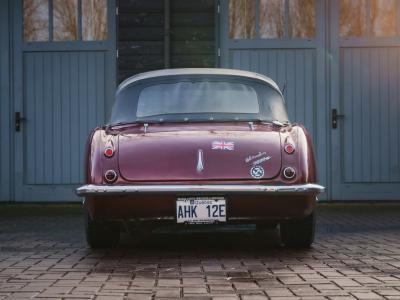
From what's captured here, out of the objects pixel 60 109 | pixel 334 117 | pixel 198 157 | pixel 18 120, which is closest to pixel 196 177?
pixel 198 157

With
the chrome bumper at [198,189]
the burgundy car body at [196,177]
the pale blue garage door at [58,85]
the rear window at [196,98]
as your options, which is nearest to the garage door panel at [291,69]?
the pale blue garage door at [58,85]

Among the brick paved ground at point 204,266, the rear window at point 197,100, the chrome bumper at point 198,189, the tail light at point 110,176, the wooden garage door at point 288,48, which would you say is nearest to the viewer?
the brick paved ground at point 204,266

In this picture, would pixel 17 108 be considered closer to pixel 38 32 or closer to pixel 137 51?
pixel 38 32

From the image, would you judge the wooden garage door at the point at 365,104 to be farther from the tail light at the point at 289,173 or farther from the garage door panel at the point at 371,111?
the tail light at the point at 289,173

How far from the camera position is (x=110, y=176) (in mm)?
5105

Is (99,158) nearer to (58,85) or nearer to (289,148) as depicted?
(289,148)

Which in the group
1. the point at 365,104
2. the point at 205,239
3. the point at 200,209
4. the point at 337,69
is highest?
the point at 337,69

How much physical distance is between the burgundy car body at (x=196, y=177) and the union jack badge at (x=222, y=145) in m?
0.02

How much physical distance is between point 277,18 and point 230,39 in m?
0.75

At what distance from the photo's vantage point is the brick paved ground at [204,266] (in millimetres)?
3918

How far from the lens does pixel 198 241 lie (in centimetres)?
629

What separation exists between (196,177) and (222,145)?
30cm

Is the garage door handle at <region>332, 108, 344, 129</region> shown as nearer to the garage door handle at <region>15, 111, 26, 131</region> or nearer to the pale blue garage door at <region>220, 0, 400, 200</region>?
the pale blue garage door at <region>220, 0, 400, 200</region>

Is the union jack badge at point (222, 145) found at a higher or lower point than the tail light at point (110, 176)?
higher
